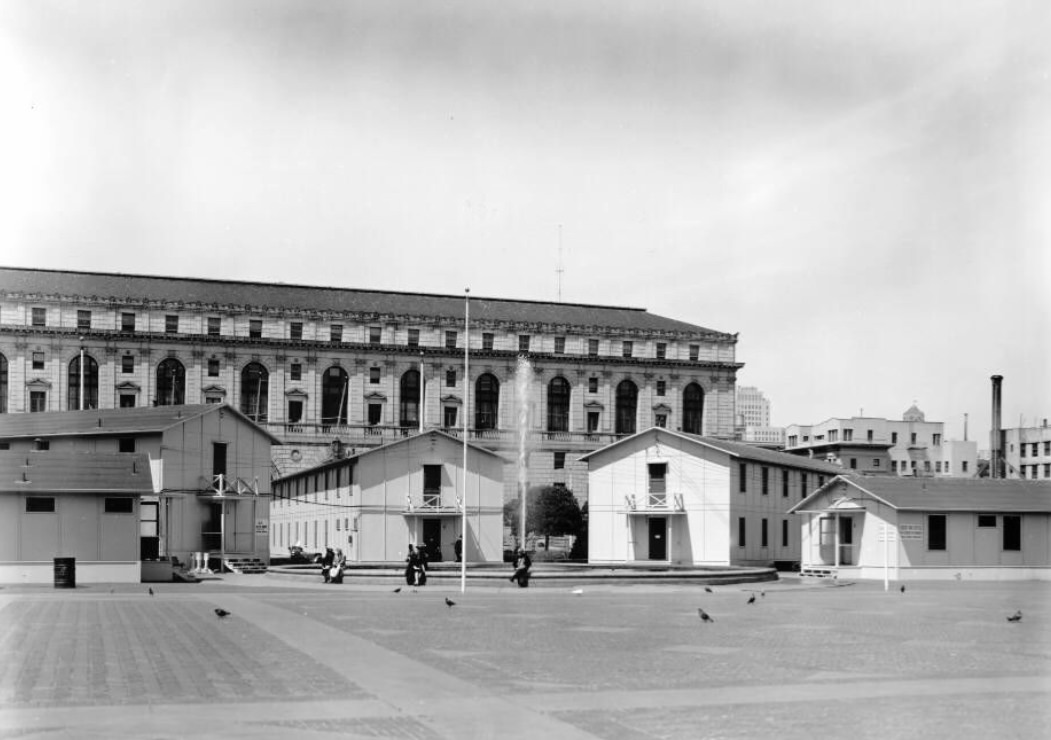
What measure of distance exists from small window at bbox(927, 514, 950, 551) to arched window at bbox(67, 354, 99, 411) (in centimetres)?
8343

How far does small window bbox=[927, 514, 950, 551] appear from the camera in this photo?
189 ft

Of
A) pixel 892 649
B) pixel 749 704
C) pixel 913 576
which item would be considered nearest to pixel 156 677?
pixel 749 704

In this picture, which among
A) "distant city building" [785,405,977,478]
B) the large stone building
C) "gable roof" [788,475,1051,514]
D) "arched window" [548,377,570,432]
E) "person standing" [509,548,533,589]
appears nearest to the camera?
"person standing" [509,548,533,589]

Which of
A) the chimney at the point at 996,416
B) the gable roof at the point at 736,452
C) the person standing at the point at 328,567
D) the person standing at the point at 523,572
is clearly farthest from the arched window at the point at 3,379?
the person standing at the point at 523,572

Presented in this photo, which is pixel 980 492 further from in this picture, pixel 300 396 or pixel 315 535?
pixel 300 396

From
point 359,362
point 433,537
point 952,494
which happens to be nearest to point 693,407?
point 359,362

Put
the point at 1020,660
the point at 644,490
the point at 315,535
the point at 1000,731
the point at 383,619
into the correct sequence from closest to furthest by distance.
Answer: the point at 1000,731, the point at 1020,660, the point at 383,619, the point at 644,490, the point at 315,535

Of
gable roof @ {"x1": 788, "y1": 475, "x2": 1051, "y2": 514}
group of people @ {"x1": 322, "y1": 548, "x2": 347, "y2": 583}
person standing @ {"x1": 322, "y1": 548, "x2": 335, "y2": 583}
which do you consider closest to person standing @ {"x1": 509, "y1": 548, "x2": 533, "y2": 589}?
group of people @ {"x1": 322, "y1": 548, "x2": 347, "y2": 583}

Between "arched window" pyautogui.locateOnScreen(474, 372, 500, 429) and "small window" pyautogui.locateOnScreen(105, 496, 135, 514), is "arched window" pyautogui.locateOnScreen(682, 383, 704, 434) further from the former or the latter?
"small window" pyautogui.locateOnScreen(105, 496, 135, 514)

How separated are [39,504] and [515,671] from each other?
34.6 m

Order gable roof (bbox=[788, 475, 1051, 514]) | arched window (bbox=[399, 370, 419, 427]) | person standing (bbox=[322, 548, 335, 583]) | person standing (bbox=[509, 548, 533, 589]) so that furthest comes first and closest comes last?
arched window (bbox=[399, 370, 419, 427]) → gable roof (bbox=[788, 475, 1051, 514]) → person standing (bbox=[322, 548, 335, 583]) → person standing (bbox=[509, 548, 533, 589])

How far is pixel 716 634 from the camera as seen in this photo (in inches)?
1013

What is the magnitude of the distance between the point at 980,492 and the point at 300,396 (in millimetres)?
80387

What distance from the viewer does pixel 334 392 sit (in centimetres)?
12850
